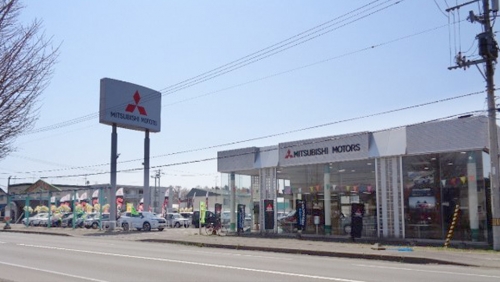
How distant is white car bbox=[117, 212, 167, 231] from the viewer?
42.3m

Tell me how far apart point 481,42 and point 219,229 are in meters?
22.1

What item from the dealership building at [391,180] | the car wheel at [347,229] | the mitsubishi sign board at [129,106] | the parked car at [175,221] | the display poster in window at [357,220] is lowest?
the parked car at [175,221]

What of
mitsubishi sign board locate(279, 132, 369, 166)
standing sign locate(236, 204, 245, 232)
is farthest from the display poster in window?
standing sign locate(236, 204, 245, 232)

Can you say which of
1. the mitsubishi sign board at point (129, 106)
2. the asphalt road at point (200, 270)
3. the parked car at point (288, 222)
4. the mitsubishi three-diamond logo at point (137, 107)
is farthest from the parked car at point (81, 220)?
the asphalt road at point (200, 270)

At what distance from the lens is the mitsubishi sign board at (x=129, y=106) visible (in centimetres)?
4300

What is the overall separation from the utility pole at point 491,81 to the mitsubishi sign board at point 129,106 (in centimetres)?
2849

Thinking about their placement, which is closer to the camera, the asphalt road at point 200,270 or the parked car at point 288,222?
the asphalt road at point 200,270

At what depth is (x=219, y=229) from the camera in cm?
3775

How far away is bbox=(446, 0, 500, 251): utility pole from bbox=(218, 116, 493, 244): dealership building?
6.27 ft

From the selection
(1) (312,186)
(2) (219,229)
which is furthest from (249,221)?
(1) (312,186)

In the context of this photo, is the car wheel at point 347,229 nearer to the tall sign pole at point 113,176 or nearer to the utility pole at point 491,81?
the utility pole at point 491,81

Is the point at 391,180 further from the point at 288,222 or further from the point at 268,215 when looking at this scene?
the point at 268,215

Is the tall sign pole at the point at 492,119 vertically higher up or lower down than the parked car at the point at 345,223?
higher up

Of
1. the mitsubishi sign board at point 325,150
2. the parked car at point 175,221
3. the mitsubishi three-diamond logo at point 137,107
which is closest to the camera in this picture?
the mitsubishi sign board at point 325,150
